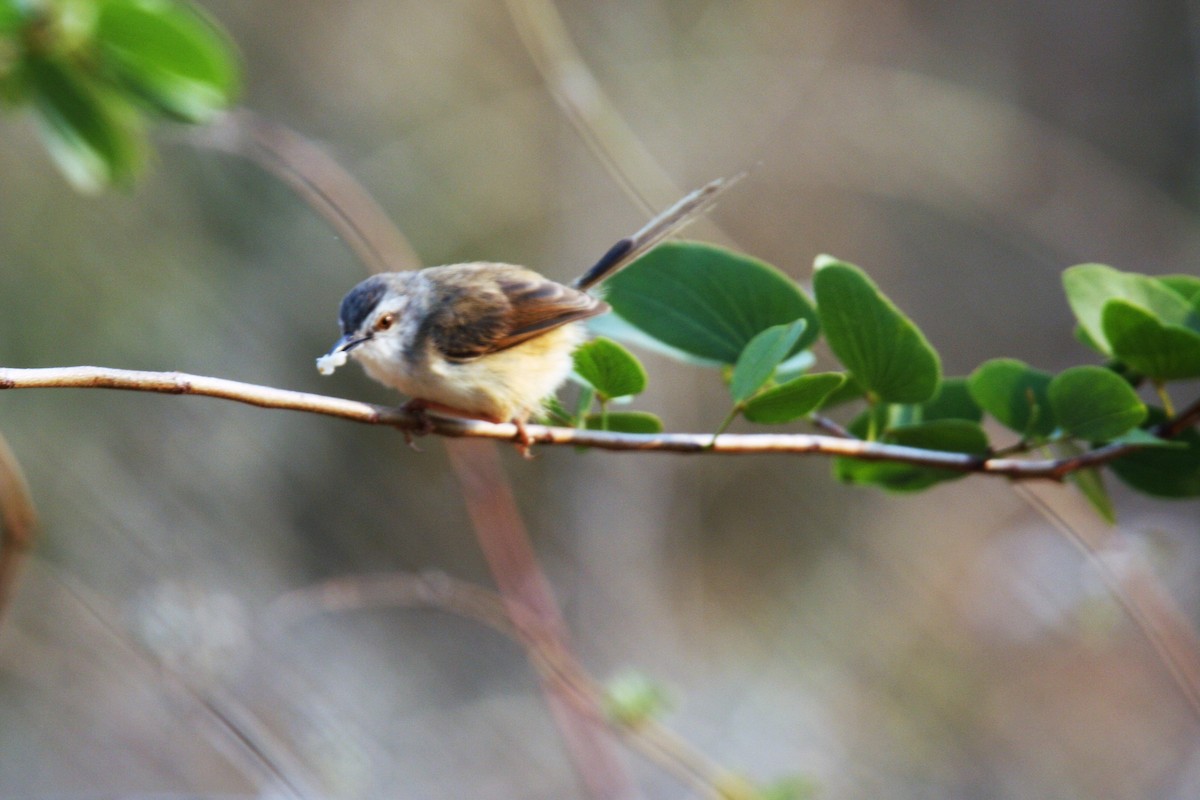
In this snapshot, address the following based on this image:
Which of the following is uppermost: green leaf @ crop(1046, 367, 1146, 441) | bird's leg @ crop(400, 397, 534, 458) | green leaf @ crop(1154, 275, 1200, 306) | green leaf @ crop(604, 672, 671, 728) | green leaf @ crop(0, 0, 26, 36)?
green leaf @ crop(0, 0, 26, 36)

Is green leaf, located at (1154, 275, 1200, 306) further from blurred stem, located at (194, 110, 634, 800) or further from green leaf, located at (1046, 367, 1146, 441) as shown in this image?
blurred stem, located at (194, 110, 634, 800)

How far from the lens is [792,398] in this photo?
3.35ft

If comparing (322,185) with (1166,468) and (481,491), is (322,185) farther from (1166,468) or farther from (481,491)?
(1166,468)

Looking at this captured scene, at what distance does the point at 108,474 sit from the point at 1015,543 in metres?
3.92

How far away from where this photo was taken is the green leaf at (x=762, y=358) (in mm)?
995

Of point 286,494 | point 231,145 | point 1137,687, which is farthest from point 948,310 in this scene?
point 231,145

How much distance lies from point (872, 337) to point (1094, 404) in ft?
0.85

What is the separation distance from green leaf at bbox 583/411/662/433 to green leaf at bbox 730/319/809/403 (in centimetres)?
14

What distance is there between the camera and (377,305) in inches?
63.5

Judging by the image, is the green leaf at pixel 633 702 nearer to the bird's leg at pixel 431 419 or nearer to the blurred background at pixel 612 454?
the bird's leg at pixel 431 419

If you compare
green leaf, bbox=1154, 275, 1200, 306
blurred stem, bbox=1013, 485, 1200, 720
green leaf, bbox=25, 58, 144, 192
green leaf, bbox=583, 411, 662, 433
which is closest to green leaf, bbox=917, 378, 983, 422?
blurred stem, bbox=1013, 485, 1200, 720

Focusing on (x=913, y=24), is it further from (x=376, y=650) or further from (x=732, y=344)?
(x=732, y=344)

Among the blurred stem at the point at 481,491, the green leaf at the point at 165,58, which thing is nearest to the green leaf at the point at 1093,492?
the blurred stem at the point at 481,491

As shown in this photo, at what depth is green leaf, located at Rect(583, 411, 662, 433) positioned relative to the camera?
45.7 inches
